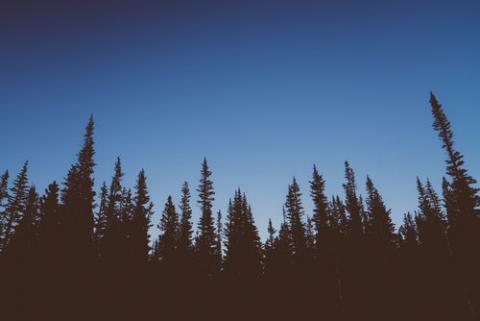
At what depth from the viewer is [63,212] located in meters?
21.9

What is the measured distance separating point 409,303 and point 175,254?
94.8 feet

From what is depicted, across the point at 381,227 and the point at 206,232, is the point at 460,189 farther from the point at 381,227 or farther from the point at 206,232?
the point at 206,232

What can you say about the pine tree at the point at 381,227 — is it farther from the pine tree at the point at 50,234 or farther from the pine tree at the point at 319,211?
the pine tree at the point at 50,234

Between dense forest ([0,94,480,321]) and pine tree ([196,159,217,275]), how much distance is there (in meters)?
0.20

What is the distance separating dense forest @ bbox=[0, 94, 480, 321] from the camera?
20.4 meters

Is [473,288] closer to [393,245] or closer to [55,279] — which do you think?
[393,245]

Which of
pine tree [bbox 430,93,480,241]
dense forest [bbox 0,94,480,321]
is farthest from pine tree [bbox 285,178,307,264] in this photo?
pine tree [bbox 430,93,480,241]

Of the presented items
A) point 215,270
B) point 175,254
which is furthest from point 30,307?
point 215,270

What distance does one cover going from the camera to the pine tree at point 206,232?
35.7m

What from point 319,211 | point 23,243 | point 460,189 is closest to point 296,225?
point 319,211

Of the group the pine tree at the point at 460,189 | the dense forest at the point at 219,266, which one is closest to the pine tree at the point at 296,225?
the dense forest at the point at 219,266

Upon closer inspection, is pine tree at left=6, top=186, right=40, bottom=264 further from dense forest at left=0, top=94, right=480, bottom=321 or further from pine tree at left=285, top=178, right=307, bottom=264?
pine tree at left=285, top=178, right=307, bottom=264

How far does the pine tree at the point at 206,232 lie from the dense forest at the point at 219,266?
204 millimetres

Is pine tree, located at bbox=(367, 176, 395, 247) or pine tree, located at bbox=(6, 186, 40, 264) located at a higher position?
pine tree, located at bbox=(367, 176, 395, 247)
